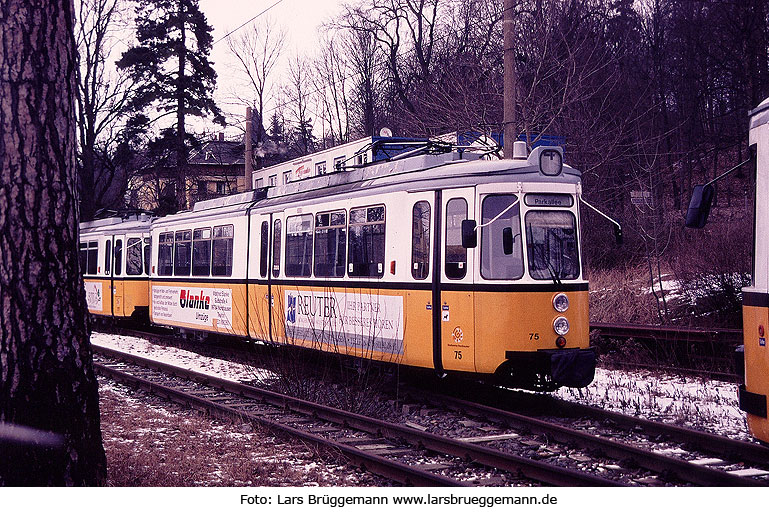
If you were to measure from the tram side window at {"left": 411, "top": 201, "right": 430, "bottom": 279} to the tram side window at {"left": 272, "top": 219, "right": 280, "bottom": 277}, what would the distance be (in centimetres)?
413

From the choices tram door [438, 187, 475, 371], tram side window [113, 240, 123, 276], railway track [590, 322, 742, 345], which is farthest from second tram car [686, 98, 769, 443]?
tram side window [113, 240, 123, 276]

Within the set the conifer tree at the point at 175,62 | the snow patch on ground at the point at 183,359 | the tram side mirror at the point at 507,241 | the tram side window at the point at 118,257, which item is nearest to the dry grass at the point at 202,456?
the snow patch on ground at the point at 183,359

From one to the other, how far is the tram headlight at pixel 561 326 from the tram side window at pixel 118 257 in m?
16.4

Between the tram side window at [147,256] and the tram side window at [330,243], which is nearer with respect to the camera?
the tram side window at [330,243]

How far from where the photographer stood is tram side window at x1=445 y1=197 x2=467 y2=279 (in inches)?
401

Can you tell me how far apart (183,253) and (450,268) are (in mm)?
9782

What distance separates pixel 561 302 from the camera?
997 cm

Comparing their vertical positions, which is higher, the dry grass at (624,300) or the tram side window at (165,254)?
the tram side window at (165,254)

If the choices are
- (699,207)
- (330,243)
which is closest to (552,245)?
(699,207)

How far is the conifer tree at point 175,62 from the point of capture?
27.5 meters

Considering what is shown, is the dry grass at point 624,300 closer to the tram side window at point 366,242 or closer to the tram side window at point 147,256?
the tram side window at point 366,242

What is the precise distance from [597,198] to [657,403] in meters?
17.6

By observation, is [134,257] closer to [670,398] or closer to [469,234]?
[469,234]
